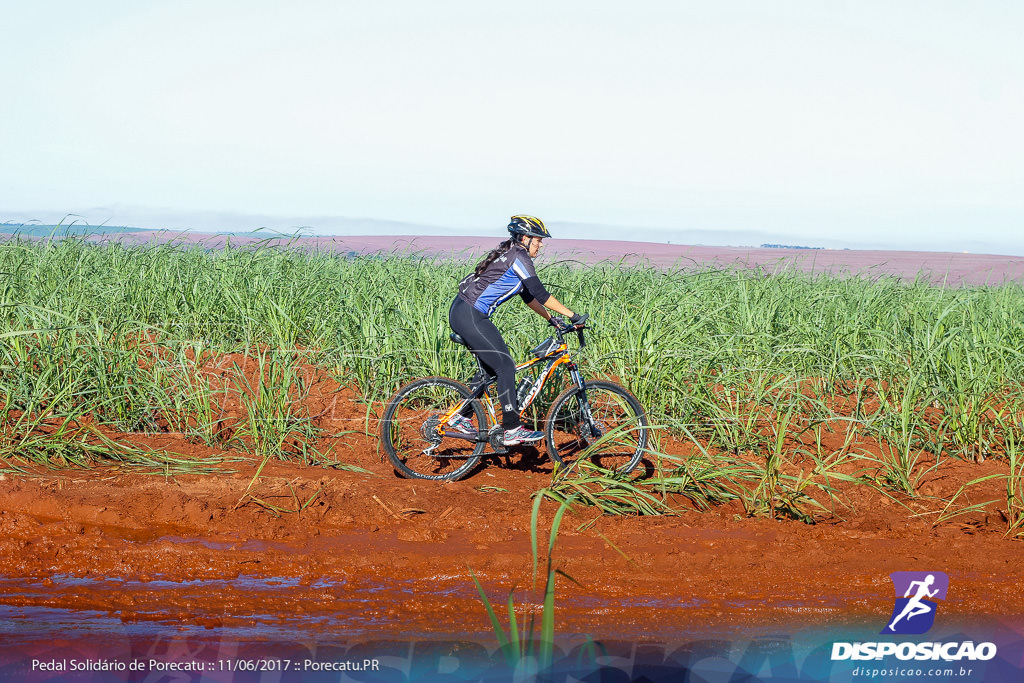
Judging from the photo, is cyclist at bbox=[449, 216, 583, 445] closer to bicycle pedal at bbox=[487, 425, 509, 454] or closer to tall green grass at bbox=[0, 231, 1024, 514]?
bicycle pedal at bbox=[487, 425, 509, 454]

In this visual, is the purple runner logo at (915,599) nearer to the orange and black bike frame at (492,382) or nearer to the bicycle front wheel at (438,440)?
the orange and black bike frame at (492,382)

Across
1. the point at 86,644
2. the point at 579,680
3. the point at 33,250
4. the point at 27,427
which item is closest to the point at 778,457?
the point at 579,680

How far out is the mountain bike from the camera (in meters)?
6.35

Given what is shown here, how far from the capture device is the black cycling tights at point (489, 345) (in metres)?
6.17

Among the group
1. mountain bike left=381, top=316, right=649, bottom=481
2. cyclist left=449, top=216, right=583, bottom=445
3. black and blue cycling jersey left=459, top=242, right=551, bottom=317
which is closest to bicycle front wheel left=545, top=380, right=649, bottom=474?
mountain bike left=381, top=316, right=649, bottom=481

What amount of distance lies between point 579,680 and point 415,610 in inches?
38.7

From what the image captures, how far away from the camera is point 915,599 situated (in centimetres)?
440

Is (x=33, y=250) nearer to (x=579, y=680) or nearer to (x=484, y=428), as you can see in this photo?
(x=484, y=428)

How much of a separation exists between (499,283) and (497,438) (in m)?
1.17

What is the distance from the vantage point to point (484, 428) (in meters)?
6.42

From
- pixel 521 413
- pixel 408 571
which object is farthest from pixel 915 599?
pixel 521 413

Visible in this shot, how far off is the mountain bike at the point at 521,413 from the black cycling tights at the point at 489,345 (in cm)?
11

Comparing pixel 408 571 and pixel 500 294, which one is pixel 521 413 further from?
pixel 408 571

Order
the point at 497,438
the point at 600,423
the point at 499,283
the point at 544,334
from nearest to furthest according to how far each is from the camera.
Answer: the point at 499,283, the point at 497,438, the point at 600,423, the point at 544,334
